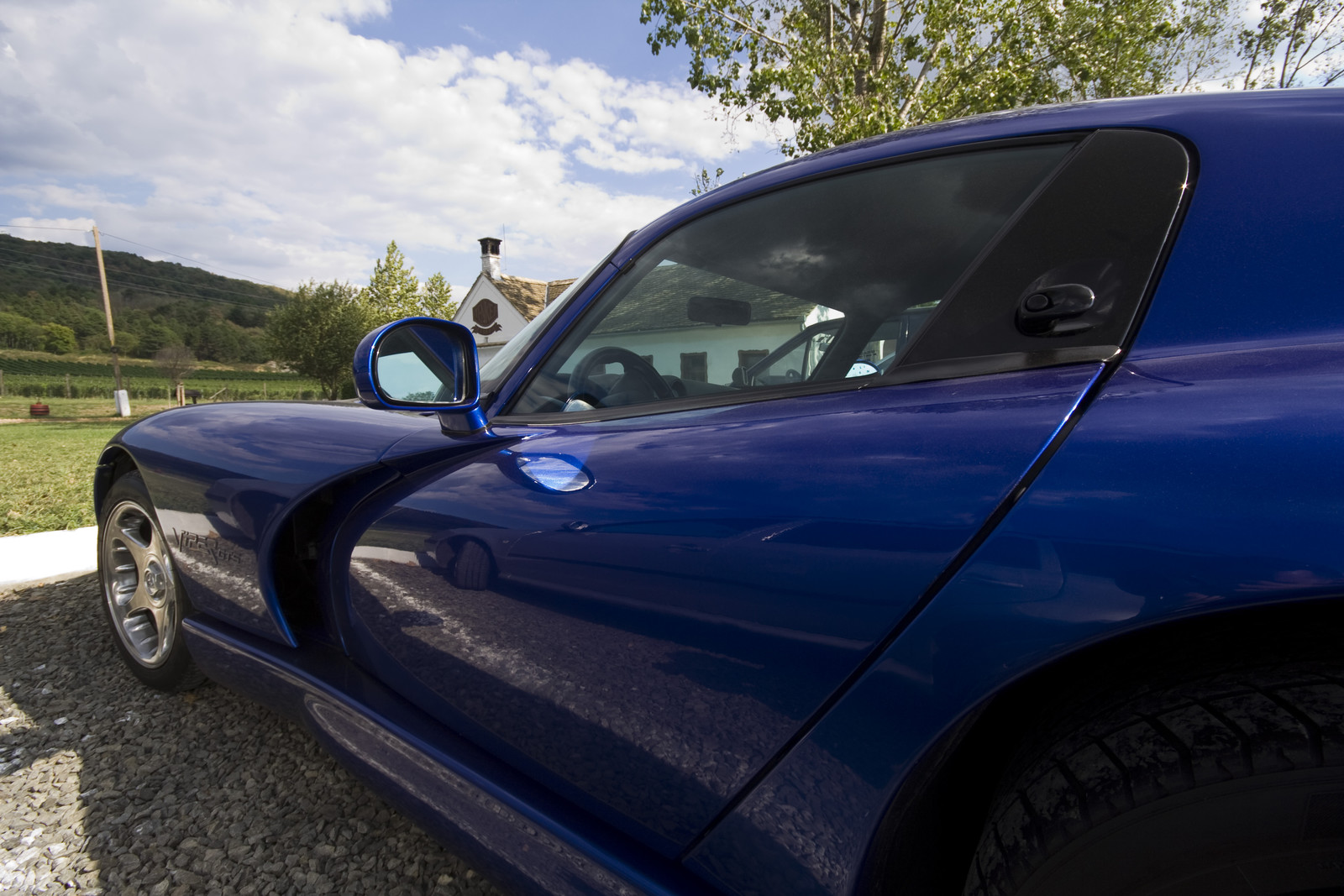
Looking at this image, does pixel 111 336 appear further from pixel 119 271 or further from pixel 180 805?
pixel 119 271

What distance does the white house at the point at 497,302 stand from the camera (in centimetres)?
3109

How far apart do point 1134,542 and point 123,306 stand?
380ft

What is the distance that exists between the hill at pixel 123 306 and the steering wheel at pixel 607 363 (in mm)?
77767

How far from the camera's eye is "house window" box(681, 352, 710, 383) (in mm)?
1374

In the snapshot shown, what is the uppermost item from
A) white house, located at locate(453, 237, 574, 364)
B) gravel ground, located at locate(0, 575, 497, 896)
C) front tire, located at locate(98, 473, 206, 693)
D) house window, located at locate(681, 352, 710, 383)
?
white house, located at locate(453, 237, 574, 364)

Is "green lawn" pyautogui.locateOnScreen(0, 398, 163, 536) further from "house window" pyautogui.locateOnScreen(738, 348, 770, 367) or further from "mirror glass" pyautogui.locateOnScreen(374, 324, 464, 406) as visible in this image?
"house window" pyautogui.locateOnScreen(738, 348, 770, 367)

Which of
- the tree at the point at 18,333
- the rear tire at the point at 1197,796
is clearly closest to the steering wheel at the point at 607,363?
the rear tire at the point at 1197,796

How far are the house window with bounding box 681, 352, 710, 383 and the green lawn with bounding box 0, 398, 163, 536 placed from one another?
6.81 metres

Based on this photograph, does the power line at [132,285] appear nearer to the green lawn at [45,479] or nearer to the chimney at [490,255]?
the chimney at [490,255]

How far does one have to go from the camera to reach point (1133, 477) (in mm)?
689

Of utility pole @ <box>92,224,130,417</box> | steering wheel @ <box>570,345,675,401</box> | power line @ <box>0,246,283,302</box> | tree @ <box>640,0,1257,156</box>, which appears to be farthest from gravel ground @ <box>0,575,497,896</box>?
power line @ <box>0,246,283,302</box>

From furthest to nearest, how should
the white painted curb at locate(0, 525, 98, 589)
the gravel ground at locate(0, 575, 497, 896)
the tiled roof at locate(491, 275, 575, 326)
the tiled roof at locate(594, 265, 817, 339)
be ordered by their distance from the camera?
the tiled roof at locate(491, 275, 575, 326)
the white painted curb at locate(0, 525, 98, 589)
the gravel ground at locate(0, 575, 497, 896)
the tiled roof at locate(594, 265, 817, 339)

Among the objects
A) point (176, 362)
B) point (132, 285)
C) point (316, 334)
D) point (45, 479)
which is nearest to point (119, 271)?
point (132, 285)

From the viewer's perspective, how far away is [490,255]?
34.6 meters
